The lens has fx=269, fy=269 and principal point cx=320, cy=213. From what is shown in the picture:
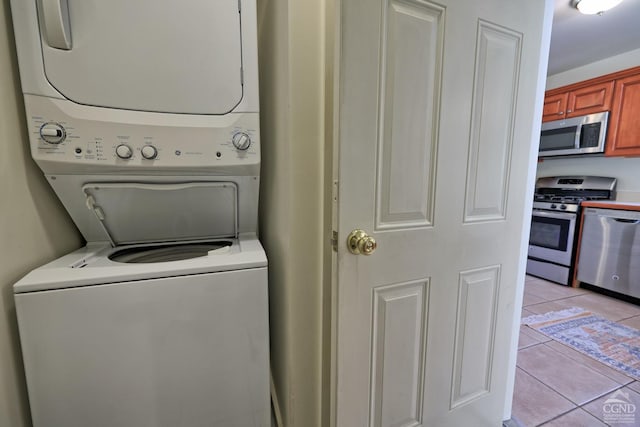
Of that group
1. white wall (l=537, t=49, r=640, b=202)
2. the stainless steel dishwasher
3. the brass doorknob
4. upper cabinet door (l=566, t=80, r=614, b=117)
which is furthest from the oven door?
the brass doorknob

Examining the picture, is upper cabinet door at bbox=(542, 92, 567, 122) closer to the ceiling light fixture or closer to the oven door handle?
the oven door handle

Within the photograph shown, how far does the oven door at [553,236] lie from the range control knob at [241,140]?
350 cm

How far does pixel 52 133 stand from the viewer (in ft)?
2.71

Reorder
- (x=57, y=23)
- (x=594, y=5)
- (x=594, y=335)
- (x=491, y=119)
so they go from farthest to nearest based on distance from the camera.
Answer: (x=594, y=335) → (x=594, y=5) → (x=491, y=119) → (x=57, y=23)

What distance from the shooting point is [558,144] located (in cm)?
322

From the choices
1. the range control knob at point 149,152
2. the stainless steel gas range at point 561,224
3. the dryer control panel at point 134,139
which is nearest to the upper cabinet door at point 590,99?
the stainless steel gas range at point 561,224

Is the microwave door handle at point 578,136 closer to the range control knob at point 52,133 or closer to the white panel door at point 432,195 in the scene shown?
the white panel door at point 432,195

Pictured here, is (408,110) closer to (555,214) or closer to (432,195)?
(432,195)

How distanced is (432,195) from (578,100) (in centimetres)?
354

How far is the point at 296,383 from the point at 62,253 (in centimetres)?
103

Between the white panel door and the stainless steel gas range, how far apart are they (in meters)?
2.48

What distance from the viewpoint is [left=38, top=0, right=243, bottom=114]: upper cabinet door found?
2.68ft

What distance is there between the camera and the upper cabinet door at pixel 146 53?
817 millimetres

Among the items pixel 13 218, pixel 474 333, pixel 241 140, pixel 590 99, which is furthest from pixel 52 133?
pixel 590 99
